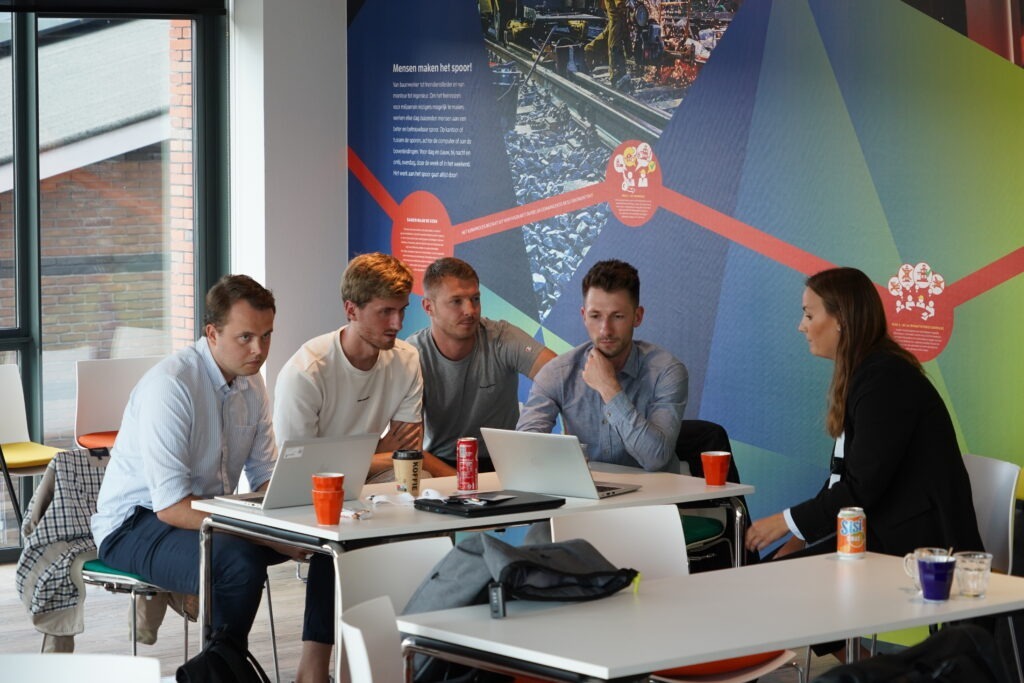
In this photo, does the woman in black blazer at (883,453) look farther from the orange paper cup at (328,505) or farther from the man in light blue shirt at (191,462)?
the man in light blue shirt at (191,462)

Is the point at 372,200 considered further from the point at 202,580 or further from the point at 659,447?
the point at 202,580

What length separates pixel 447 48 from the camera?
6980mm

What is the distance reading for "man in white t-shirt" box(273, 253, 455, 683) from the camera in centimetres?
475

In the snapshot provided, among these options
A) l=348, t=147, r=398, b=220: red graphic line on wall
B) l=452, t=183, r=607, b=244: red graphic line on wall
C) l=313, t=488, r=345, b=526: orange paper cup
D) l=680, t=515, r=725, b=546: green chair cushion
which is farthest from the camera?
l=348, t=147, r=398, b=220: red graphic line on wall

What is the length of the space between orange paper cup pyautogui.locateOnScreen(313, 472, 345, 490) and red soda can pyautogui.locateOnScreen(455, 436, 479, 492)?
0.61 m

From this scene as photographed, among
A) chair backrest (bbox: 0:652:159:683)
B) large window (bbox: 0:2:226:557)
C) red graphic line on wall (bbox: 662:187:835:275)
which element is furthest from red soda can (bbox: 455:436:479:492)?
large window (bbox: 0:2:226:557)

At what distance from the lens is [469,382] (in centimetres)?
533

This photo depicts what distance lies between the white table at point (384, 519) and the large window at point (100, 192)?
3183 mm

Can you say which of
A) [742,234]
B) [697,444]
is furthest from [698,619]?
[742,234]

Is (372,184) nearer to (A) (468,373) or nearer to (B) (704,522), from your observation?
(A) (468,373)

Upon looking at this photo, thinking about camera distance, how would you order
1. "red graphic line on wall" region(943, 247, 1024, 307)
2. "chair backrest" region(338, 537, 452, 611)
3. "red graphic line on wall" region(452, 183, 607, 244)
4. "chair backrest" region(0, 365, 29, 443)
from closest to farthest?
"chair backrest" region(338, 537, 452, 611) < "red graphic line on wall" region(943, 247, 1024, 307) < "red graphic line on wall" region(452, 183, 607, 244) < "chair backrest" region(0, 365, 29, 443)

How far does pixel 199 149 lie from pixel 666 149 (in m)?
2.66

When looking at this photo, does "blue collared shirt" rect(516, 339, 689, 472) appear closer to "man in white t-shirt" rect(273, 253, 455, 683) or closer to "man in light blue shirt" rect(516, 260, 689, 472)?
"man in light blue shirt" rect(516, 260, 689, 472)

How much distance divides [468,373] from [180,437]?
1394 mm
